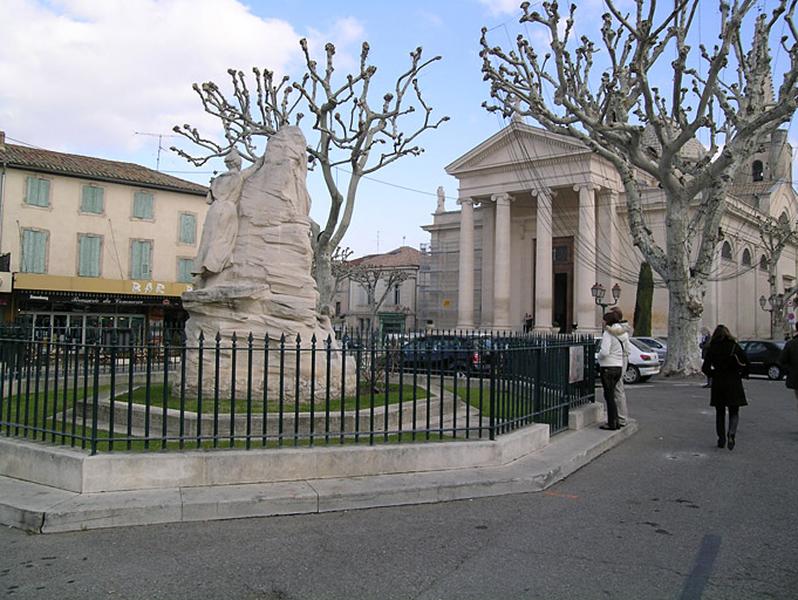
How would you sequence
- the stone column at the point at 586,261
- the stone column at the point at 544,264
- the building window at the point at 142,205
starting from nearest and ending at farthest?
the building window at the point at 142,205, the stone column at the point at 586,261, the stone column at the point at 544,264

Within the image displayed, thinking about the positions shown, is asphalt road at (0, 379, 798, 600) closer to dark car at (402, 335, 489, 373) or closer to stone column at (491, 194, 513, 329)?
dark car at (402, 335, 489, 373)

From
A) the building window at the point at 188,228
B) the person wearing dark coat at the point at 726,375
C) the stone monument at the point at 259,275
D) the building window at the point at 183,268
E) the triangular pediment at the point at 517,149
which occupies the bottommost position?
the person wearing dark coat at the point at 726,375

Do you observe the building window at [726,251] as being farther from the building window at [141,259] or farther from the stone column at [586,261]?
the building window at [141,259]

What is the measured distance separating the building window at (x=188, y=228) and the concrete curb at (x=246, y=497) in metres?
31.9

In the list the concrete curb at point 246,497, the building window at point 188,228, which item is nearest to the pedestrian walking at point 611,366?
the concrete curb at point 246,497

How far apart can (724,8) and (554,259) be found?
1267 inches

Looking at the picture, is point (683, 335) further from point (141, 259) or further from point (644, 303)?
point (141, 259)

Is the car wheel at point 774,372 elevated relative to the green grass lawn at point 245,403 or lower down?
lower down

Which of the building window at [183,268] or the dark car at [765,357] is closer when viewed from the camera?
the dark car at [765,357]

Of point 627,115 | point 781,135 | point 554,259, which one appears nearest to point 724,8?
point 627,115

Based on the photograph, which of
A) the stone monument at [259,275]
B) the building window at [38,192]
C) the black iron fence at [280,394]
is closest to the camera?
the black iron fence at [280,394]

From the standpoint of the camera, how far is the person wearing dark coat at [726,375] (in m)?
8.80

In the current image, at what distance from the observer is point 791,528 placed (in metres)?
5.54

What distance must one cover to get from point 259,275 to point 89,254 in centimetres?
2780
